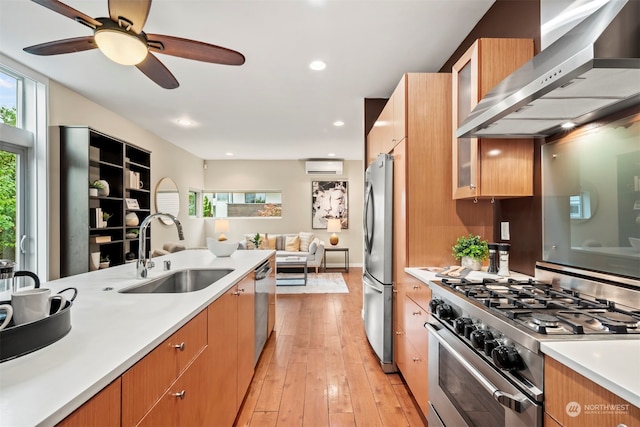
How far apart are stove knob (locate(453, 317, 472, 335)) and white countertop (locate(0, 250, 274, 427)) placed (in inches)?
42.2

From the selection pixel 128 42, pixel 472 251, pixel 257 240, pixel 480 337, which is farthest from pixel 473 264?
pixel 257 240

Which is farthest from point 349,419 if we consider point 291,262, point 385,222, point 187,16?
point 291,262

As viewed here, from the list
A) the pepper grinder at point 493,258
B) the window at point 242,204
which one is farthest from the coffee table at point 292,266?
the pepper grinder at point 493,258

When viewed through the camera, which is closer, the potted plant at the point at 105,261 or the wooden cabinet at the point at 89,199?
the wooden cabinet at the point at 89,199

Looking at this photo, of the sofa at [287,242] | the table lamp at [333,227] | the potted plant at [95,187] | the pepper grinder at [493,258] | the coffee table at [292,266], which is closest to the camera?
the pepper grinder at [493,258]

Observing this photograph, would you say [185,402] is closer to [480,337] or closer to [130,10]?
[480,337]

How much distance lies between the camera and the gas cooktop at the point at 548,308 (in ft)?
3.21

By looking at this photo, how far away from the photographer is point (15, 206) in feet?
11.1

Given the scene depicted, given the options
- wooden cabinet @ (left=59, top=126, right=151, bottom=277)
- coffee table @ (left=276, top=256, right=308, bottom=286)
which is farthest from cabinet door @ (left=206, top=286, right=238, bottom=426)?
coffee table @ (left=276, top=256, right=308, bottom=286)

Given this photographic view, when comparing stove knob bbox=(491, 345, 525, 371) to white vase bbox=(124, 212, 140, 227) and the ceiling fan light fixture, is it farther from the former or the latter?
white vase bbox=(124, 212, 140, 227)

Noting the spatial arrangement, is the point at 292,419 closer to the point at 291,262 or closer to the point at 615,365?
the point at 615,365

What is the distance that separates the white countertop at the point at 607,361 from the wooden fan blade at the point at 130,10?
216cm

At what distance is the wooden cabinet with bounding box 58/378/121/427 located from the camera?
0.65 meters

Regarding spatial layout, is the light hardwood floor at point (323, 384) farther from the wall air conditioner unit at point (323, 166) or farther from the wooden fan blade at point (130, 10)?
the wall air conditioner unit at point (323, 166)
